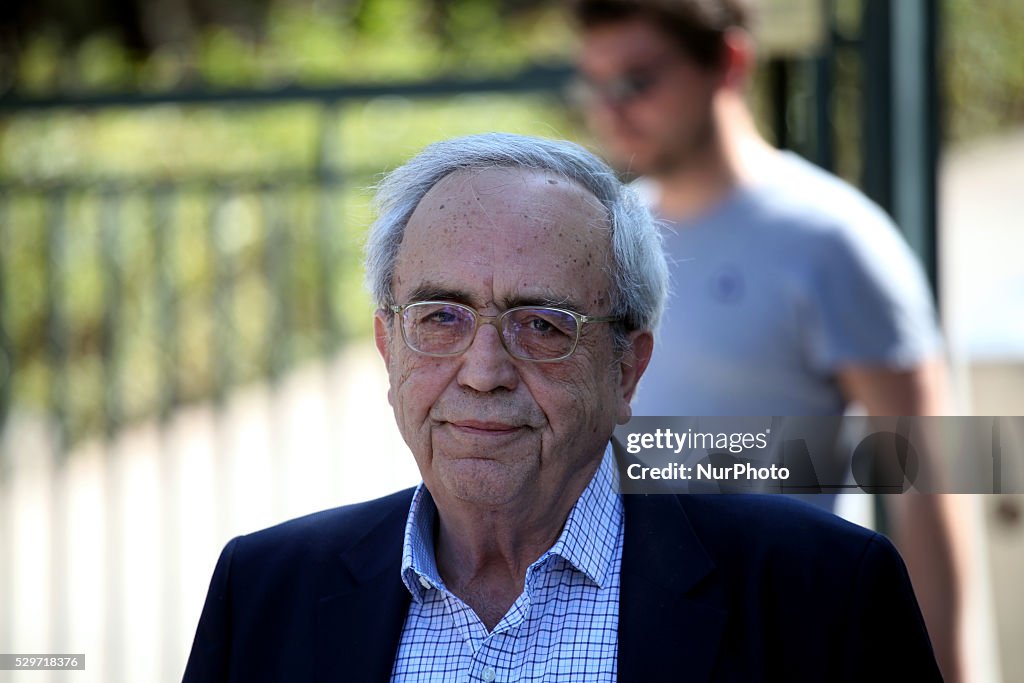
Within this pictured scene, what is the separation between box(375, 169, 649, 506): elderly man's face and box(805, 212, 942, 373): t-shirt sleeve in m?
0.94

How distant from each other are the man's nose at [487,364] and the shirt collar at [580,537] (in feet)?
0.78

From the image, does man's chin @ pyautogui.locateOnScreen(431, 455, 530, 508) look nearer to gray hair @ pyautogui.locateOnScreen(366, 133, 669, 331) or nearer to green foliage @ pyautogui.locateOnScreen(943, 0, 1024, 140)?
gray hair @ pyautogui.locateOnScreen(366, 133, 669, 331)

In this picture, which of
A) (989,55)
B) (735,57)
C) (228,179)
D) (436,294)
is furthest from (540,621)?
(989,55)

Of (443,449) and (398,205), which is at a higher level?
(398,205)

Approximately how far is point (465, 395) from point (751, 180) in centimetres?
130

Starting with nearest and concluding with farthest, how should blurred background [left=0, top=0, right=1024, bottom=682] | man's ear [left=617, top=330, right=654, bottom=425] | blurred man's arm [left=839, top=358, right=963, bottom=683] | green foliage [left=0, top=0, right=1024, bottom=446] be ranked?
man's ear [left=617, top=330, right=654, bottom=425] → blurred man's arm [left=839, top=358, right=963, bottom=683] → blurred background [left=0, top=0, right=1024, bottom=682] → green foliage [left=0, top=0, right=1024, bottom=446]

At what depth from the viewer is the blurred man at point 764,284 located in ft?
8.66

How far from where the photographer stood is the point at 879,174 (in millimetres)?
4141

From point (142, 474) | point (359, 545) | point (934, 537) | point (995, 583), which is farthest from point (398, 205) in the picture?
point (142, 474)

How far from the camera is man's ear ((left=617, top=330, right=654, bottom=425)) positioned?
1.95 meters

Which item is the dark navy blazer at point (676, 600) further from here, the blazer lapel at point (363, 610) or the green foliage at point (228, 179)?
the green foliage at point (228, 179)

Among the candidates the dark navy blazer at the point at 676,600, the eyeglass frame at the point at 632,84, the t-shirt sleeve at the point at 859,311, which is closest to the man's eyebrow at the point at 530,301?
the dark navy blazer at the point at 676,600

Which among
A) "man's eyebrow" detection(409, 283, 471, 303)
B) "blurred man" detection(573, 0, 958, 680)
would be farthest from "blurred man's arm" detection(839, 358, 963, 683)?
"man's eyebrow" detection(409, 283, 471, 303)

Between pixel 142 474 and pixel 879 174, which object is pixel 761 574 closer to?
pixel 879 174
